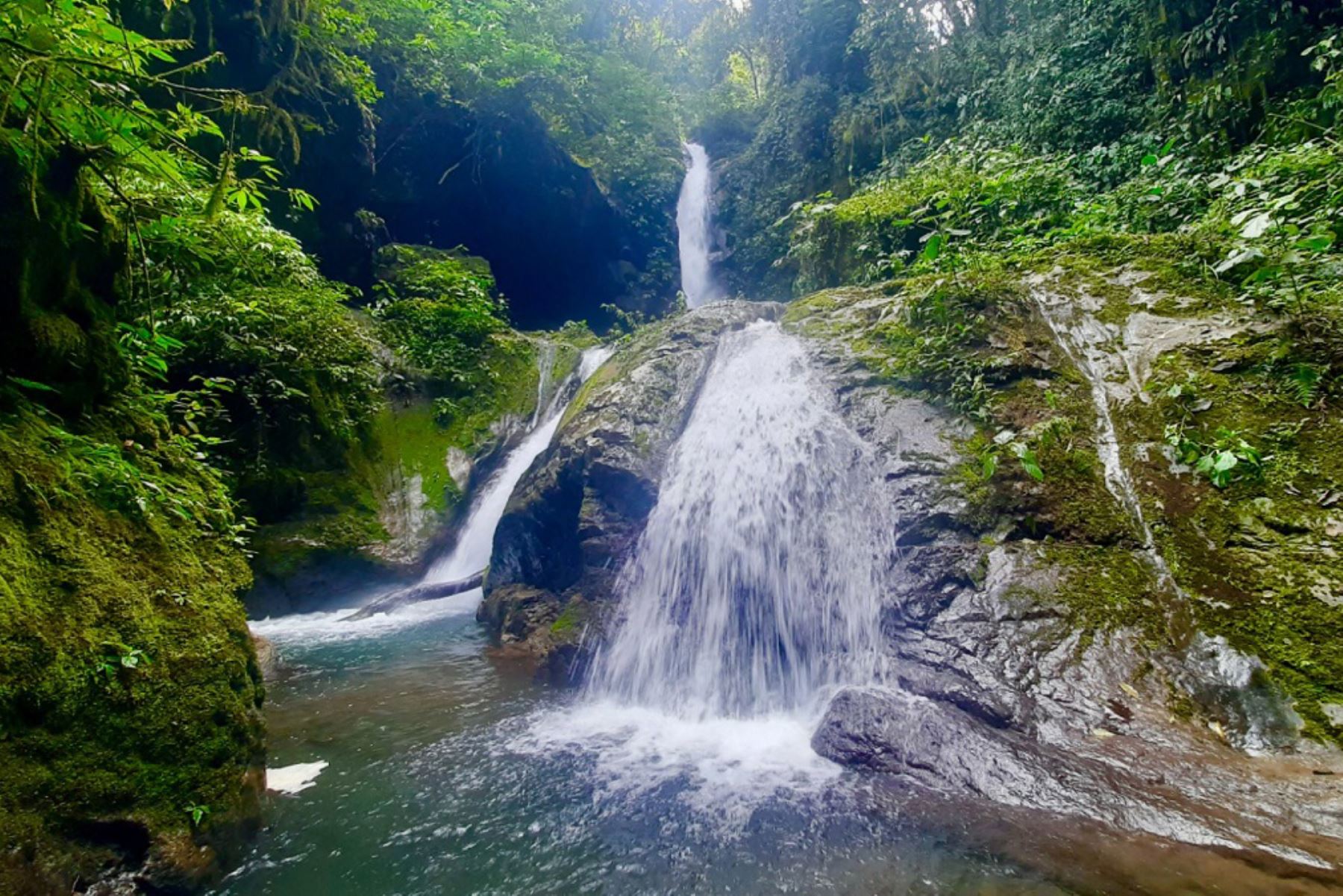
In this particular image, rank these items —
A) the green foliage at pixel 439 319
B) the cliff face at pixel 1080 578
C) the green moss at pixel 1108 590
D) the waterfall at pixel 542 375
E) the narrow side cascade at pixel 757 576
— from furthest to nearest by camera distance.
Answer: the waterfall at pixel 542 375, the green foliage at pixel 439 319, the narrow side cascade at pixel 757 576, the green moss at pixel 1108 590, the cliff face at pixel 1080 578

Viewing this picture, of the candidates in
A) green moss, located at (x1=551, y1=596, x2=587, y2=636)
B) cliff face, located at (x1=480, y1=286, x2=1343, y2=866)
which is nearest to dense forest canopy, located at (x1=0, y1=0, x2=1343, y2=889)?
cliff face, located at (x1=480, y1=286, x2=1343, y2=866)

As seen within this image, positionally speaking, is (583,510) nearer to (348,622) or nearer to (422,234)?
(348,622)

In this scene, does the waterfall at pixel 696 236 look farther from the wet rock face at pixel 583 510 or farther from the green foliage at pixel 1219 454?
the green foliage at pixel 1219 454

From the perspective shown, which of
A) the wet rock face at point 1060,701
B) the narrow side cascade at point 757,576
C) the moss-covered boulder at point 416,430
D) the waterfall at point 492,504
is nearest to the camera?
the wet rock face at point 1060,701

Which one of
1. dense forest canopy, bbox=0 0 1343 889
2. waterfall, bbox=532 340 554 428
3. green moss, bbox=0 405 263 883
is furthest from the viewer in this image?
waterfall, bbox=532 340 554 428

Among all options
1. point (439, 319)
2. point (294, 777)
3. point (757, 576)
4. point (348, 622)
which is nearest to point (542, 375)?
point (439, 319)

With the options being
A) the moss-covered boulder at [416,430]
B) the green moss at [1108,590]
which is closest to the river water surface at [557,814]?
the green moss at [1108,590]

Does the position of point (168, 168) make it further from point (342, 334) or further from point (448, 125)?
point (448, 125)

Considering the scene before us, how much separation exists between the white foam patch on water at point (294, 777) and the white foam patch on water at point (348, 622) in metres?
3.10

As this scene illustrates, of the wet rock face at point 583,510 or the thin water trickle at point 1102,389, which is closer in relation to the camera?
the thin water trickle at point 1102,389

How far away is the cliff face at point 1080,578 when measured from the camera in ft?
10.2

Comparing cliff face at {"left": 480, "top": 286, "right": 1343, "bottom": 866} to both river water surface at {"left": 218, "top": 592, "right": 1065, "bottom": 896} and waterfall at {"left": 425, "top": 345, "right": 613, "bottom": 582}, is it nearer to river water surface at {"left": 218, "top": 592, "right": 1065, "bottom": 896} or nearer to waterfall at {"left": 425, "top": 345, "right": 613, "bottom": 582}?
river water surface at {"left": 218, "top": 592, "right": 1065, "bottom": 896}

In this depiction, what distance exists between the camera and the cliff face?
10.2ft

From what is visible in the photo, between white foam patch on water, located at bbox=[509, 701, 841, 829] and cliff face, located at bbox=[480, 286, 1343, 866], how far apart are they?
0.35 m
